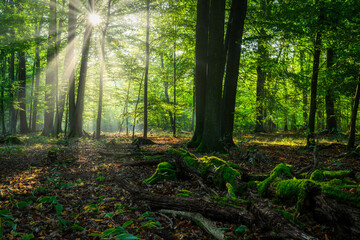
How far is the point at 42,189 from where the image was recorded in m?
4.84

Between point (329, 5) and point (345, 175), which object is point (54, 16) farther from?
point (345, 175)

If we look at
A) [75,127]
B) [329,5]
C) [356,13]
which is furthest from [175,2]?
[75,127]

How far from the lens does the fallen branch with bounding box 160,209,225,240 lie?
292 cm

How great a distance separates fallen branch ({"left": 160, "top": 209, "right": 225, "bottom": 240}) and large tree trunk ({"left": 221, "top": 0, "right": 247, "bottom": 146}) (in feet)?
20.0

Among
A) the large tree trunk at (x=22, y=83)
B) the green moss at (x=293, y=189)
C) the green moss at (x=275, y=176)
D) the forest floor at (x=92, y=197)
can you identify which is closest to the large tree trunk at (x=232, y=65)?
the forest floor at (x=92, y=197)

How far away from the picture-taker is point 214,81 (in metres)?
8.33

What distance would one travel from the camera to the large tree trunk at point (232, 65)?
9.38 m

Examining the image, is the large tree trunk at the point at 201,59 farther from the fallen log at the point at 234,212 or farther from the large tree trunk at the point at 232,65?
the fallen log at the point at 234,212

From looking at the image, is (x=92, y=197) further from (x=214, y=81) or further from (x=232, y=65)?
(x=232, y=65)

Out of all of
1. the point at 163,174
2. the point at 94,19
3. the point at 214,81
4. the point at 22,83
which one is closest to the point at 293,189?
the point at 163,174

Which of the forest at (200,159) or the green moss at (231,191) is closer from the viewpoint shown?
the forest at (200,159)

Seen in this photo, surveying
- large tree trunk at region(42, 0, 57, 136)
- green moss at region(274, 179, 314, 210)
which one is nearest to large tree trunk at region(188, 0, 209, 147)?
green moss at region(274, 179, 314, 210)

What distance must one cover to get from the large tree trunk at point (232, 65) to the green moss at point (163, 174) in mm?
4255

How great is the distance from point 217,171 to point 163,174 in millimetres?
1536
